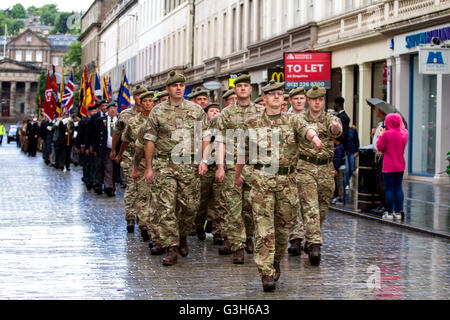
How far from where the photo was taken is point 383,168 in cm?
1588

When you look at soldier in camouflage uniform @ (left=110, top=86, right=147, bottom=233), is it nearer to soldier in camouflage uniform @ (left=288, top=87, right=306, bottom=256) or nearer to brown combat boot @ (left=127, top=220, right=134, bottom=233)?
brown combat boot @ (left=127, top=220, right=134, bottom=233)

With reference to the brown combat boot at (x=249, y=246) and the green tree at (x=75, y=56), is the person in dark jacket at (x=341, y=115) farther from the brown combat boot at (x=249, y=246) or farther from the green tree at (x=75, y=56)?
the green tree at (x=75, y=56)

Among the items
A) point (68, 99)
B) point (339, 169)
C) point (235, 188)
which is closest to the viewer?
point (235, 188)

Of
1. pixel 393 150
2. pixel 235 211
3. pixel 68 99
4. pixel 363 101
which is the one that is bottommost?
pixel 235 211

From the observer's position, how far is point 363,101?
31.1 m

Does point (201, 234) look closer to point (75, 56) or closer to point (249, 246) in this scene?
point (249, 246)

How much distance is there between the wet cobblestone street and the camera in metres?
8.91

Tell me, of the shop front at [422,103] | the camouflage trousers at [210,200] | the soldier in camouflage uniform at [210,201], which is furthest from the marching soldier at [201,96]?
the shop front at [422,103]

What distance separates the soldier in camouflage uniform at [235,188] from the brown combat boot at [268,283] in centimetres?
196

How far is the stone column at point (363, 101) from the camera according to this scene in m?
31.1

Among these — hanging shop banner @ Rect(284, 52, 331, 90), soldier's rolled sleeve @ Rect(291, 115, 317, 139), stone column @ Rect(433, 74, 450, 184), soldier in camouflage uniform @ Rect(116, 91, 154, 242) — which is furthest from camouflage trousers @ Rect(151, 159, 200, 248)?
stone column @ Rect(433, 74, 450, 184)

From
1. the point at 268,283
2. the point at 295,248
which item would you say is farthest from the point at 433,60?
the point at 268,283

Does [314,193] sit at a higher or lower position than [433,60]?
lower

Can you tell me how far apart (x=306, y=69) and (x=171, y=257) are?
17.7 meters
